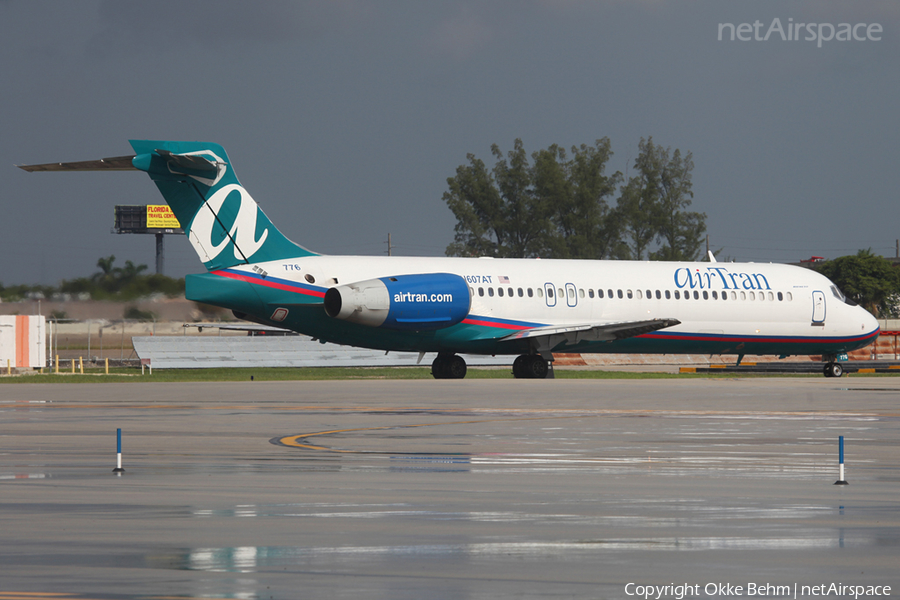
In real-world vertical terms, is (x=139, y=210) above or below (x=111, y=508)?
above

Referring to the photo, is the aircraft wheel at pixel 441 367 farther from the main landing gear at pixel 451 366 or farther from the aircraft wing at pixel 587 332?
the aircraft wing at pixel 587 332

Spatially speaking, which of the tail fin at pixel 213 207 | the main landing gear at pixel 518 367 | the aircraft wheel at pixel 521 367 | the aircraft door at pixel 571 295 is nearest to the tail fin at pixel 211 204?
the tail fin at pixel 213 207

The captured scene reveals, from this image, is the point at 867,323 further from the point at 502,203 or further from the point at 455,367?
the point at 502,203

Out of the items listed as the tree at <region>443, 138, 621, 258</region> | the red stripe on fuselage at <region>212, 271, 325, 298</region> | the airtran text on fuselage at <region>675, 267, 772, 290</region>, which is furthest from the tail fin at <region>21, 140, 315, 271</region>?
the tree at <region>443, 138, 621, 258</region>

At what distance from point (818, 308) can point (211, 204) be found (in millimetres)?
22242

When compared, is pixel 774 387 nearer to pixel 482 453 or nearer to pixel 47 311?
pixel 482 453

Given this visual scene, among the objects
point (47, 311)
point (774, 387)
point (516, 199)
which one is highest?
point (516, 199)

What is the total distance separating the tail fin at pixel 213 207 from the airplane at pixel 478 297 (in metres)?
0.03

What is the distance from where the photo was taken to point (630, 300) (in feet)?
128

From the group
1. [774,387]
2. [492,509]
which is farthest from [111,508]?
[774,387]

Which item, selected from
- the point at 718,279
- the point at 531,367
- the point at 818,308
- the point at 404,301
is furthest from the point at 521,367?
the point at 818,308

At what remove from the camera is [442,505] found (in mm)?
10586

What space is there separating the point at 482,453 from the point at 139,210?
139954mm

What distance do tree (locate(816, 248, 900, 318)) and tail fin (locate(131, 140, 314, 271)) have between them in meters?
78.4
